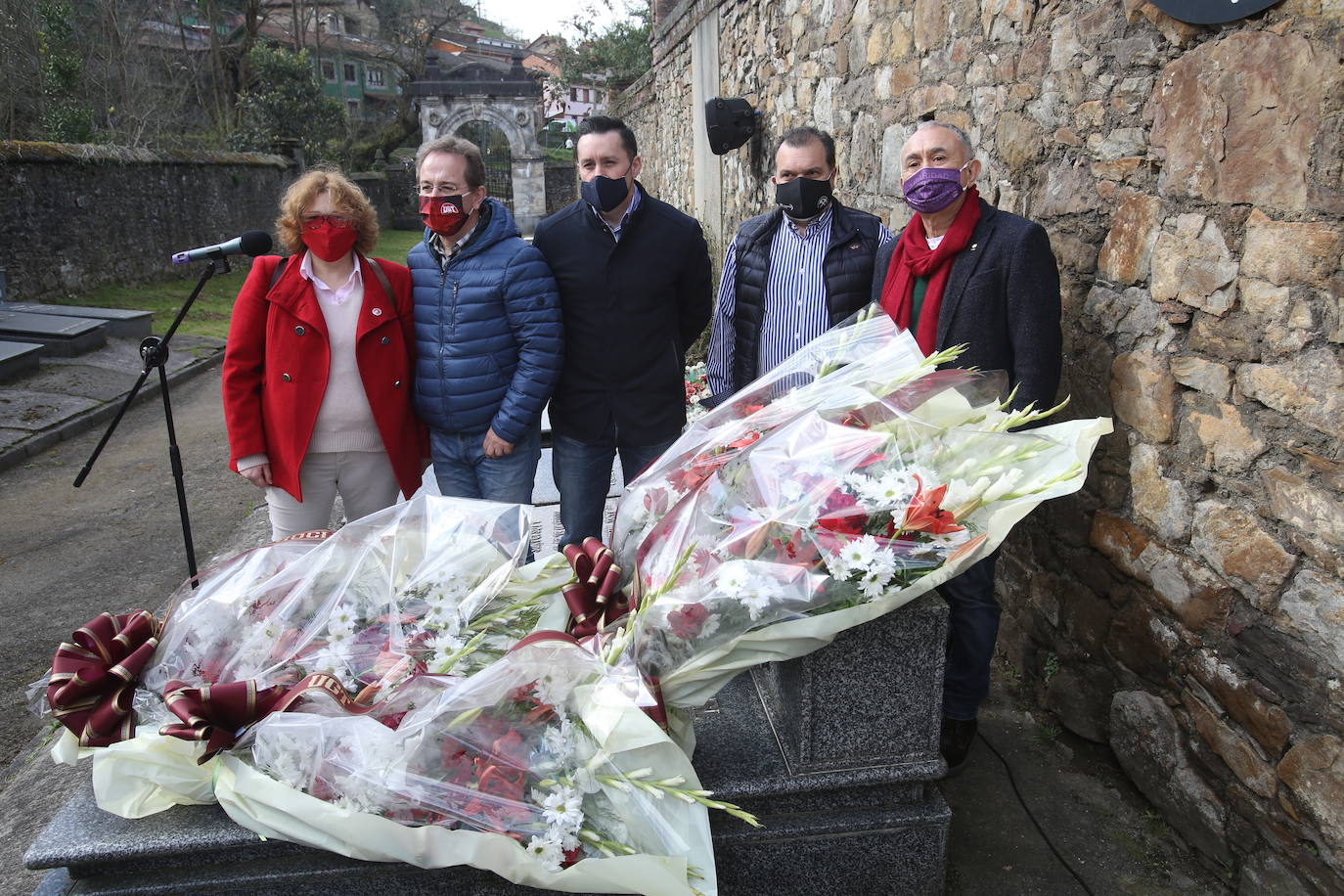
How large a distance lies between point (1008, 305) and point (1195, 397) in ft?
1.74

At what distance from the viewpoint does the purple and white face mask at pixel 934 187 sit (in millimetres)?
2645

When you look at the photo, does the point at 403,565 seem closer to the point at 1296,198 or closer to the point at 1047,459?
the point at 1047,459

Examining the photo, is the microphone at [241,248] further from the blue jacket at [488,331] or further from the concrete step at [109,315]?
the concrete step at [109,315]

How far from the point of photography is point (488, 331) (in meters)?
3.11

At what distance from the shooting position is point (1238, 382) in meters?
2.26

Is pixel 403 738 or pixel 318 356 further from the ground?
pixel 318 356

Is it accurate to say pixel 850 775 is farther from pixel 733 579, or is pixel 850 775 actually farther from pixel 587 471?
pixel 587 471

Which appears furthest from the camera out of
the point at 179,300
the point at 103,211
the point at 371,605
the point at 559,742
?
the point at 179,300

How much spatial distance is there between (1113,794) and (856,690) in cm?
115

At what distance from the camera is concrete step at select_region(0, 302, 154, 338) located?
9.45 m

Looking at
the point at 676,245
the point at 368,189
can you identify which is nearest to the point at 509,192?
the point at 368,189

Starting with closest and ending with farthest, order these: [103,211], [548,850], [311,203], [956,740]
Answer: [548,850]
[956,740]
[311,203]
[103,211]

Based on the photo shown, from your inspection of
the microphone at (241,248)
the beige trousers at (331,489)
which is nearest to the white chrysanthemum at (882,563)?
the beige trousers at (331,489)

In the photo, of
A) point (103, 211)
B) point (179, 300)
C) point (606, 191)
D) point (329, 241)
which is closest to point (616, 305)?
point (606, 191)
